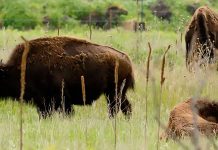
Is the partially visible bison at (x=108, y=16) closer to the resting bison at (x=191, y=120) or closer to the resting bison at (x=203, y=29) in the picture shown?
the resting bison at (x=203, y=29)

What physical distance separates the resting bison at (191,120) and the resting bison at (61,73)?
2570 millimetres

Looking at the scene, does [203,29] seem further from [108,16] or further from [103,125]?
[108,16]

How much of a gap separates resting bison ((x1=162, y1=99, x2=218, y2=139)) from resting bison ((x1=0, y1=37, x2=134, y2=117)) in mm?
2570

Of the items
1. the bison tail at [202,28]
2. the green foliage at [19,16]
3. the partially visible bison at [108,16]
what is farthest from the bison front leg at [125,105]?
the partially visible bison at [108,16]

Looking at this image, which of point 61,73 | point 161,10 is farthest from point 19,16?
point 61,73

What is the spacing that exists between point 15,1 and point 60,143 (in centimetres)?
3217

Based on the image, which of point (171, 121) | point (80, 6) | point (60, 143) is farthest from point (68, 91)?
point (80, 6)

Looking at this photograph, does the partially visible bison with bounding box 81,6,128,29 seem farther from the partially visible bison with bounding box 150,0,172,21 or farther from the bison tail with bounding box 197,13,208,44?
the bison tail with bounding box 197,13,208,44

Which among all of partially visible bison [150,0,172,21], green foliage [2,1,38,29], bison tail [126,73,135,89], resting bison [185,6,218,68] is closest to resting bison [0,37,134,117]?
bison tail [126,73,135,89]

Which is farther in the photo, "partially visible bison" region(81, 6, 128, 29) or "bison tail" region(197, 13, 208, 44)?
"partially visible bison" region(81, 6, 128, 29)

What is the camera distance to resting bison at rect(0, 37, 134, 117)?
35.0ft

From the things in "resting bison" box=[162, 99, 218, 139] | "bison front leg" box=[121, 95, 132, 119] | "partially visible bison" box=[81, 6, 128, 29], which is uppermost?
"resting bison" box=[162, 99, 218, 139]

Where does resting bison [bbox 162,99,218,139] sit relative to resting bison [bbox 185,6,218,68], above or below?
above

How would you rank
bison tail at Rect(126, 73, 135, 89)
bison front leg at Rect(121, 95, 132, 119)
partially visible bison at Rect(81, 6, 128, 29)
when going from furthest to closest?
partially visible bison at Rect(81, 6, 128, 29), bison tail at Rect(126, 73, 135, 89), bison front leg at Rect(121, 95, 132, 119)
